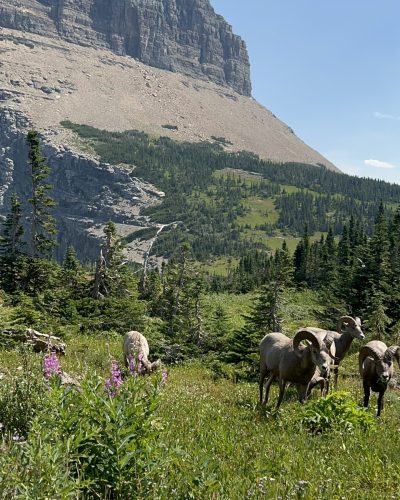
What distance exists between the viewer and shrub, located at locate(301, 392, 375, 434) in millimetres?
8250

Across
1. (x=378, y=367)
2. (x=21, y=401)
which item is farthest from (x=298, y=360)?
(x=21, y=401)

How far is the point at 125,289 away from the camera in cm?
3153

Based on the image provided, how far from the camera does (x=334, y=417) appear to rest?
843 cm

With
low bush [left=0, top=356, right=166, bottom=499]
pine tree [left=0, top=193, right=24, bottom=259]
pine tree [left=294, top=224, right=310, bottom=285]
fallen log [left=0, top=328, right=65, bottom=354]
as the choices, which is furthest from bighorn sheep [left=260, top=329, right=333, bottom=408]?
pine tree [left=294, top=224, right=310, bottom=285]

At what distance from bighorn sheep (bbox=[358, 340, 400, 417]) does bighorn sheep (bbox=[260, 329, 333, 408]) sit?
1257 millimetres

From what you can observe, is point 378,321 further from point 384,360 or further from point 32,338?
point 32,338

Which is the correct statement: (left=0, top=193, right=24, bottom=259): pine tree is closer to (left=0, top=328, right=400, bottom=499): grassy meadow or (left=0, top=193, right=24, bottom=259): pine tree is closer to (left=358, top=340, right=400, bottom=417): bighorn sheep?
(left=0, top=328, right=400, bottom=499): grassy meadow

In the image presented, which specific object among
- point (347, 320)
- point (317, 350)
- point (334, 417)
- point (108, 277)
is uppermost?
point (317, 350)

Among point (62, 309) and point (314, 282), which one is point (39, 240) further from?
point (314, 282)

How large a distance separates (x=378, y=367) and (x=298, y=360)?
2074 mm

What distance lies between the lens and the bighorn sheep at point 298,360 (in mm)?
10016

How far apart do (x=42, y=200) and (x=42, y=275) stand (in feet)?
19.3

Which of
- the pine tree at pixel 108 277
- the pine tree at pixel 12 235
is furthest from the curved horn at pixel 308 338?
the pine tree at pixel 12 235

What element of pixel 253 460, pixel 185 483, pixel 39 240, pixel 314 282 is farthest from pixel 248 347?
pixel 314 282
